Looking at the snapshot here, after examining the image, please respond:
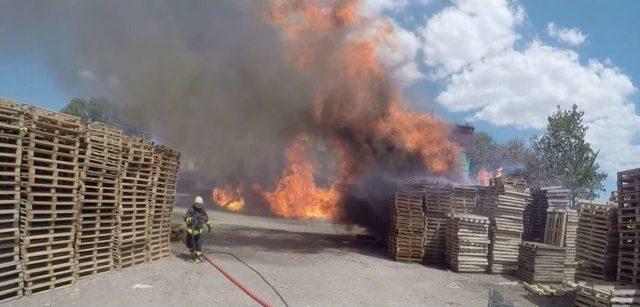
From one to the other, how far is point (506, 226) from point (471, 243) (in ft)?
4.55

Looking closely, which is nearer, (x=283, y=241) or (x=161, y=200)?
(x=161, y=200)

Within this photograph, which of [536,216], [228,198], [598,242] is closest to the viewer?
[598,242]

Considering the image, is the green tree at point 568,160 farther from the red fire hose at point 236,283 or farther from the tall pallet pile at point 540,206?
the red fire hose at point 236,283

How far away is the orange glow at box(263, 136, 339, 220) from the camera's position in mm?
30203

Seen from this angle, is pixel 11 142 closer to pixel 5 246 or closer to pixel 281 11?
pixel 5 246

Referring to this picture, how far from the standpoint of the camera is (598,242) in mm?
11672

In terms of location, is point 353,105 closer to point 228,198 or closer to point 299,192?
point 299,192

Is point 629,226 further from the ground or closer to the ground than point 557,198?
closer to the ground

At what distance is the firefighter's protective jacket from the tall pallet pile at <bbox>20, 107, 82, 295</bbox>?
11.5 feet

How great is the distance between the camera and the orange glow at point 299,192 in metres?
30.2

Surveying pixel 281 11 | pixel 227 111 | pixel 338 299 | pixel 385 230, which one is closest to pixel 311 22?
pixel 281 11

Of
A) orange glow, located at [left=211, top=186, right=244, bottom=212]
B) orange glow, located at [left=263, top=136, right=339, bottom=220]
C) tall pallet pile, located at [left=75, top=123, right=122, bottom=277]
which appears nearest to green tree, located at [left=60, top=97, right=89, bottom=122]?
orange glow, located at [left=211, top=186, right=244, bottom=212]

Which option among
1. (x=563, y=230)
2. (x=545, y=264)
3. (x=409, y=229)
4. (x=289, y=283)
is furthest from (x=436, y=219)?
(x=289, y=283)

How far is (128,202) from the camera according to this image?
11156mm
